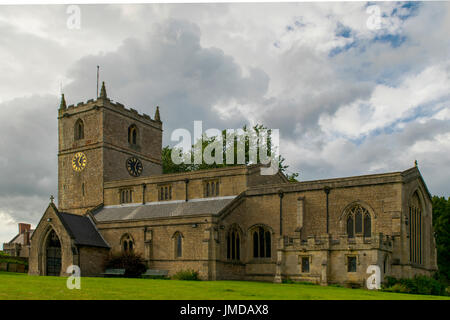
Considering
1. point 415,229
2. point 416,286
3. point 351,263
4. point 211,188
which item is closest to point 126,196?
point 211,188

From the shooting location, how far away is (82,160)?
6169 cm

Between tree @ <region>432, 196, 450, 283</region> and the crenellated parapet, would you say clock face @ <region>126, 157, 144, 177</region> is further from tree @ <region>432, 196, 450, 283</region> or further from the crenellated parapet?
tree @ <region>432, 196, 450, 283</region>

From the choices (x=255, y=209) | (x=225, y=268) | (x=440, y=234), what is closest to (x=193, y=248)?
(x=225, y=268)

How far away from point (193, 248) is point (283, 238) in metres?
7.70

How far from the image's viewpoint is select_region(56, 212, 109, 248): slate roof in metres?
49.5

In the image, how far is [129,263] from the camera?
48.1 metres

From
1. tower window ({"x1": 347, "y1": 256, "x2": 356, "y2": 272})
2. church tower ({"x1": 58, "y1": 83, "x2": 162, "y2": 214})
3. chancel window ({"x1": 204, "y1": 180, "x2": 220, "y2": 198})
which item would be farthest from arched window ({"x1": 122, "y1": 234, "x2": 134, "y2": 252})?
tower window ({"x1": 347, "y1": 256, "x2": 356, "y2": 272})

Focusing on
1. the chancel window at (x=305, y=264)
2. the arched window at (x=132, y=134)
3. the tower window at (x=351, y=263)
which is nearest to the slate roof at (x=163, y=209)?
the chancel window at (x=305, y=264)

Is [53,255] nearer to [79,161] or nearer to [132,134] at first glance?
[79,161]

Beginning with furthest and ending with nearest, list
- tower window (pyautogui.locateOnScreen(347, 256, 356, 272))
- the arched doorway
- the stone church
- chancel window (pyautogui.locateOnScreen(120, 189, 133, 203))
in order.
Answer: chancel window (pyautogui.locateOnScreen(120, 189, 133, 203))
the arched doorway
the stone church
tower window (pyautogui.locateOnScreen(347, 256, 356, 272))

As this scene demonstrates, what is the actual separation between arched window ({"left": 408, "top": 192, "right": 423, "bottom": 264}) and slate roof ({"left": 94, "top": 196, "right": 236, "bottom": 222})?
15169 mm

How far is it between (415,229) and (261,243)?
1262 cm

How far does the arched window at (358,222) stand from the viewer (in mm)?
45031
